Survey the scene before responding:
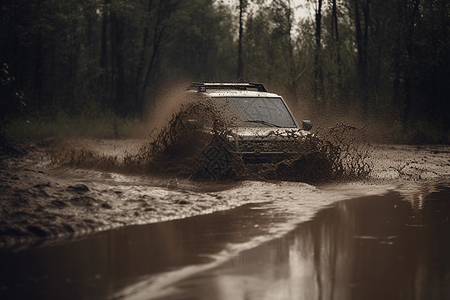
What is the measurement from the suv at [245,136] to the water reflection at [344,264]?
2.93 m

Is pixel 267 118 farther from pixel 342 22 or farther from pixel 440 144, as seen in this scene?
pixel 342 22

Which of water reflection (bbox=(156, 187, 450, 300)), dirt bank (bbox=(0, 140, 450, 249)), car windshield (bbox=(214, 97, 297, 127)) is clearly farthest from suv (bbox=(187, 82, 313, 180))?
water reflection (bbox=(156, 187, 450, 300))

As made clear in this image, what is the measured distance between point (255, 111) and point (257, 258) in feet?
21.5

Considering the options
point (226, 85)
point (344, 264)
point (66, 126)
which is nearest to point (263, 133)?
point (226, 85)

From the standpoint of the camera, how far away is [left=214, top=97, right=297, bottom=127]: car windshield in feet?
37.9

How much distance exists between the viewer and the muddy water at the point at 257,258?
4.70m

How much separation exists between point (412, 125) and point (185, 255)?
1899 centimetres

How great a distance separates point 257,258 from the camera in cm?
566

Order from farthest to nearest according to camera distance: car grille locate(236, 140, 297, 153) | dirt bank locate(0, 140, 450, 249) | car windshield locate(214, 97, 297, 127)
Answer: car windshield locate(214, 97, 297, 127) → car grille locate(236, 140, 297, 153) → dirt bank locate(0, 140, 450, 249)

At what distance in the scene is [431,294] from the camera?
4629 mm

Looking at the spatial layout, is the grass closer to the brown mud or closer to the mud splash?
the brown mud

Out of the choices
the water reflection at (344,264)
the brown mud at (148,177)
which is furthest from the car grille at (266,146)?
the water reflection at (344,264)

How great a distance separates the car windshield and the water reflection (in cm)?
392

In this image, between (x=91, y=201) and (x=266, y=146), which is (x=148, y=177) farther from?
(x=91, y=201)
